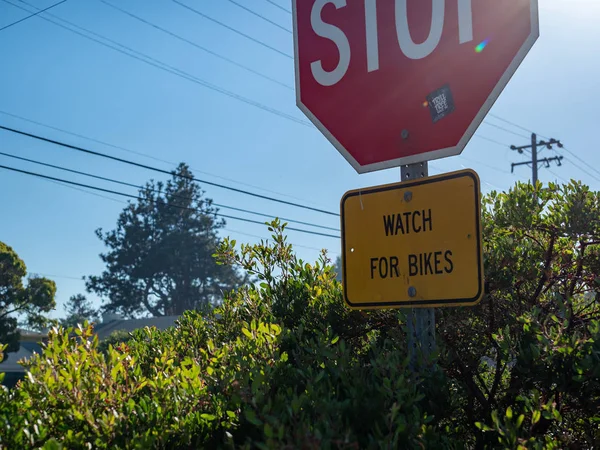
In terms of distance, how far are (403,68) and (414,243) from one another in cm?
84

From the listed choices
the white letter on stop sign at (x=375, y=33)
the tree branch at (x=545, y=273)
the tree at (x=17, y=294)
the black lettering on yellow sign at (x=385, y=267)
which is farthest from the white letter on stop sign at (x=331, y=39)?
the tree at (x=17, y=294)

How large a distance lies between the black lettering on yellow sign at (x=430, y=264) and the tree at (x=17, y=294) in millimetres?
49677

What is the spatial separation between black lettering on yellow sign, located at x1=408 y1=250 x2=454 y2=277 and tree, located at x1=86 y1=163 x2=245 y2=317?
62.9m

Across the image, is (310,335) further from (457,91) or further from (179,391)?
(457,91)

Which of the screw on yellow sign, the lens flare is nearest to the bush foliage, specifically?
the screw on yellow sign

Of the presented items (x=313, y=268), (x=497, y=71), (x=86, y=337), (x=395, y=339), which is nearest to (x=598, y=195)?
(x=497, y=71)

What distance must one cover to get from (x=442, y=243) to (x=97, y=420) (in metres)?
1.43

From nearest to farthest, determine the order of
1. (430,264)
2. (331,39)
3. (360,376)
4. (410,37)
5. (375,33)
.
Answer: (360,376) < (430,264) < (410,37) < (375,33) < (331,39)

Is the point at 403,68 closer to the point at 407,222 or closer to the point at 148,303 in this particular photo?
the point at 407,222

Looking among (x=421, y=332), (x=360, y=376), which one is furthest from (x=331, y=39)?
(x=360, y=376)

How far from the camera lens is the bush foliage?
1.90m

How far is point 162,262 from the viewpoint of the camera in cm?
6525

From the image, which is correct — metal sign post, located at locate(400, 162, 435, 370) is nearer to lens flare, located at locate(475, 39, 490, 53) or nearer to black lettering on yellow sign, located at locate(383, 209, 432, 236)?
black lettering on yellow sign, located at locate(383, 209, 432, 236)

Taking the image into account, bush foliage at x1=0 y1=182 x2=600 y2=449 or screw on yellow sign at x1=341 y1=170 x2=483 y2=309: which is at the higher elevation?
screw on yellow sign at x1=341 y1=170 x2=483 y2=309
